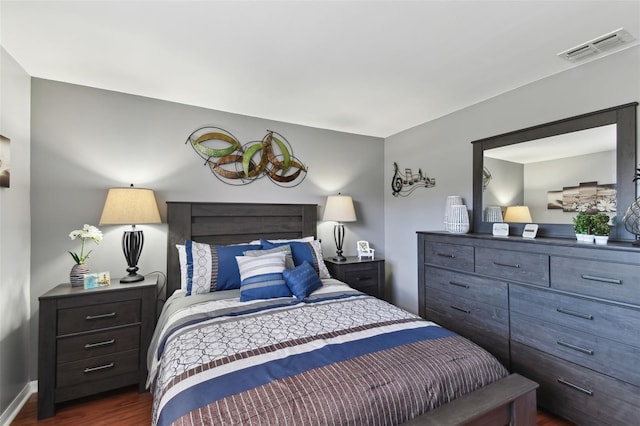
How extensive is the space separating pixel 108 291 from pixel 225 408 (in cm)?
→ 164

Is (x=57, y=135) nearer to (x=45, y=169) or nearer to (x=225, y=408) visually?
(x=45, y=169)

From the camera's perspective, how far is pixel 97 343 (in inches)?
79.9

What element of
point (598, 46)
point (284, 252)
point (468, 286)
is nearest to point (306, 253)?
point (284, 252)

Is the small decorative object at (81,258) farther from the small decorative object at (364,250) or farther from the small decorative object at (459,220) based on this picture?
the small decorative object at (459,220)

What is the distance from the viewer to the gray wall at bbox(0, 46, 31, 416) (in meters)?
1.87

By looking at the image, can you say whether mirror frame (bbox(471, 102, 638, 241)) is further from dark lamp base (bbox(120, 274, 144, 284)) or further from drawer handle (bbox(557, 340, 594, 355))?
dark lamp base (bbox(120, 274, 144, 284))

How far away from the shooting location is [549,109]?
7.37ft

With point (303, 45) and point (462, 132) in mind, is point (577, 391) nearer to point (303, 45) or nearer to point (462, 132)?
point (462, 132)

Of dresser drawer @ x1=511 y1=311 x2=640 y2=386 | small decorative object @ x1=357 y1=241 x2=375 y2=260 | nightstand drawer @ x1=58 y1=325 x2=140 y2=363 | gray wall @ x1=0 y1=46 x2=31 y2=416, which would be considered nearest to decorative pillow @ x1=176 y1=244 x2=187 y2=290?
nightstand drawer @ x1=58 y1=325 x2=140 y2=363

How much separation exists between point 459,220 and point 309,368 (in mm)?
2114

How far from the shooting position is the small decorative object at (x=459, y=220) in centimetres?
267

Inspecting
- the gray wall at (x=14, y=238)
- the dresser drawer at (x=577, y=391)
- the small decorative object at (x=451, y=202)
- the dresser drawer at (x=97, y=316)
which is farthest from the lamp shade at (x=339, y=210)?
the gray wall at (x=14, y=238)

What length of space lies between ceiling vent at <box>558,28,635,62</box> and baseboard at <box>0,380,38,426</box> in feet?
14.7

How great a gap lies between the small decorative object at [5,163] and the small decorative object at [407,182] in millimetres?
3656
